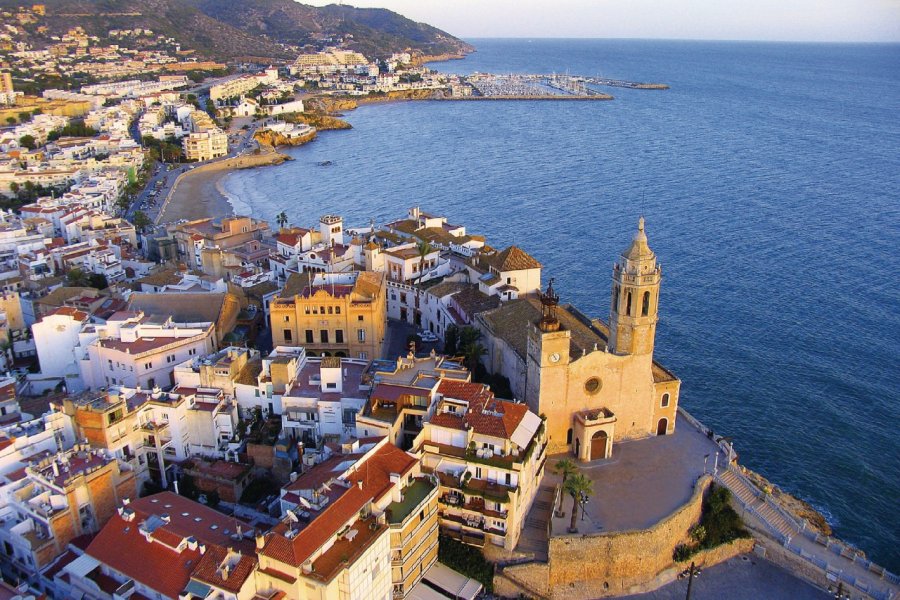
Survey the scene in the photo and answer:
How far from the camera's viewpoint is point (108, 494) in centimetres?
2811

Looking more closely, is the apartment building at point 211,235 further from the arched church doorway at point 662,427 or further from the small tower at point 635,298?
the arched church doorway at point 662,427

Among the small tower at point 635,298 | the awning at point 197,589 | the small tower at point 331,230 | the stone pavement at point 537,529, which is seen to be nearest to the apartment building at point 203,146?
the small tower at point 331,230

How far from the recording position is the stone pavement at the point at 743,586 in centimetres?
2934

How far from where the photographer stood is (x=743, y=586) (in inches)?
1171

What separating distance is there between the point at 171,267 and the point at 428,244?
61.4ft

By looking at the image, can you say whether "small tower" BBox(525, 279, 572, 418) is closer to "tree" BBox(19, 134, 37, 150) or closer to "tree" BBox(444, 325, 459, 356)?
"tree" BBox(444, 325, 459, 356)

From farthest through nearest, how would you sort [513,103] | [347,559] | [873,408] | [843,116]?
[513,103]
[843,116]
[873,408]
[347,559]

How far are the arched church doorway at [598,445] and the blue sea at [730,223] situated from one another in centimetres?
986

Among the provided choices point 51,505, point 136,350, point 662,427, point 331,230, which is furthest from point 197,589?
point 331,230

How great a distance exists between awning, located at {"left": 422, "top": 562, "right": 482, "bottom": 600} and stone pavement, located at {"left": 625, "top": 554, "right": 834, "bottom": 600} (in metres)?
6.38

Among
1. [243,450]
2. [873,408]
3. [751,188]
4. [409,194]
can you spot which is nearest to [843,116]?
[751,188]

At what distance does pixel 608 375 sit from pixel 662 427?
13.9 feet

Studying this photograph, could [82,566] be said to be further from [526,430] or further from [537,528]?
[526,430]

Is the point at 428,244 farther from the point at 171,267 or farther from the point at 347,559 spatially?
the point at 347,559
